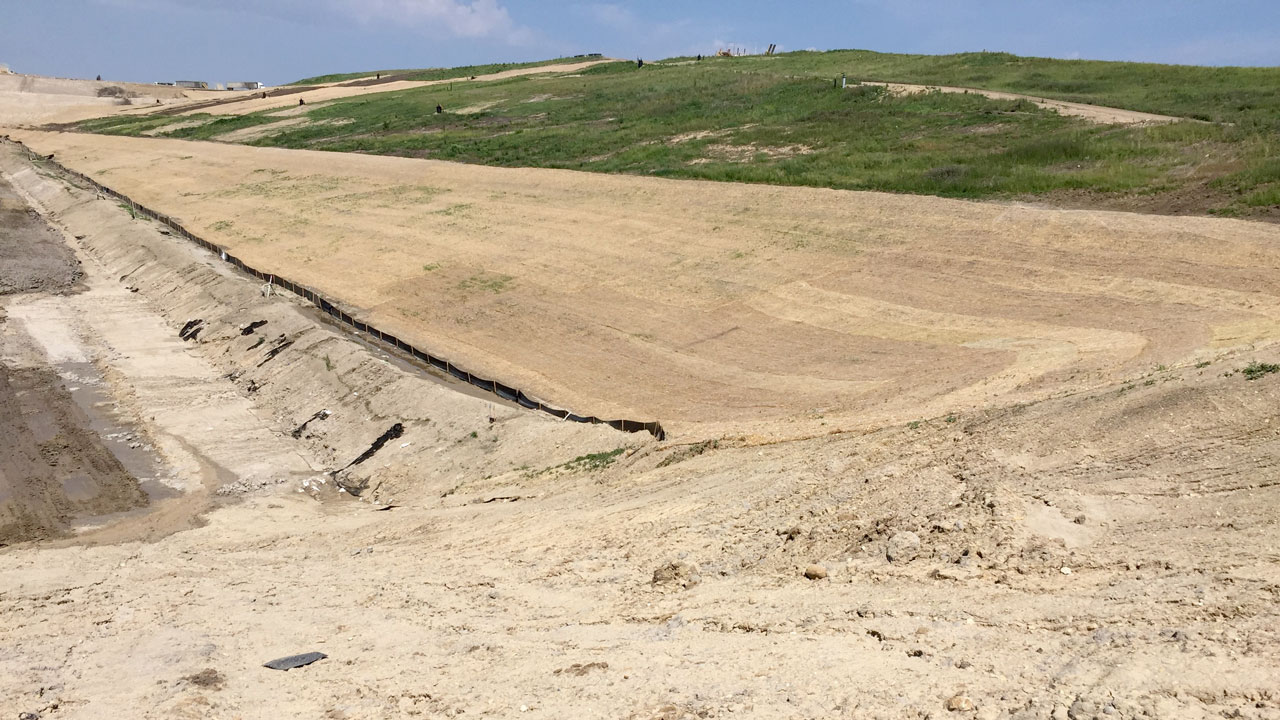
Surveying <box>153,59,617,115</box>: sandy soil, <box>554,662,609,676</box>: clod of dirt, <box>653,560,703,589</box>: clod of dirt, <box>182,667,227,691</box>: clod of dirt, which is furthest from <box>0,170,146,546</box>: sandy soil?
<box>153,59,617,115</box>: sandy soil

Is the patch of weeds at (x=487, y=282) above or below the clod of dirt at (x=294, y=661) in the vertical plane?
above

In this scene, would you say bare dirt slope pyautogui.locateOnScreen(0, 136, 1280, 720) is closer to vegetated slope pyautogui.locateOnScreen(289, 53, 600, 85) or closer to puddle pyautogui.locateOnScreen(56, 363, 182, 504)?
puddle pyautogui.locateOnScreen(56, 363, 182, 504)

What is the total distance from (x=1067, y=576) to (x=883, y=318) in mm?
17128

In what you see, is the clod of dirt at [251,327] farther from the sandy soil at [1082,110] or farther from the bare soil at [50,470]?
the sandy soil at [1082,110]

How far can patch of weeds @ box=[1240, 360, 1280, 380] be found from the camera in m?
14.2

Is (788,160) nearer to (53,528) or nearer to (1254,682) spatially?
(53,528)

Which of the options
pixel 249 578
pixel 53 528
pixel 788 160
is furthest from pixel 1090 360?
pixel 788 160

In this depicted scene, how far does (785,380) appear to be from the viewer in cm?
2347

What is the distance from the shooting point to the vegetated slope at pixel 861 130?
119 ft

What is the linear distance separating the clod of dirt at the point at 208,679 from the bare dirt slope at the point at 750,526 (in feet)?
0.16

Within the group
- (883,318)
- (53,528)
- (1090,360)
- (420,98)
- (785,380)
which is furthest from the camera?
(420,98)

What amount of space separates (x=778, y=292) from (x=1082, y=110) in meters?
26.9

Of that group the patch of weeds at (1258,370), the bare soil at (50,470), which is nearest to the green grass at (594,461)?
the bare soil at (50,470)

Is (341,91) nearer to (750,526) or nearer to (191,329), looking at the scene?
(191,329)
